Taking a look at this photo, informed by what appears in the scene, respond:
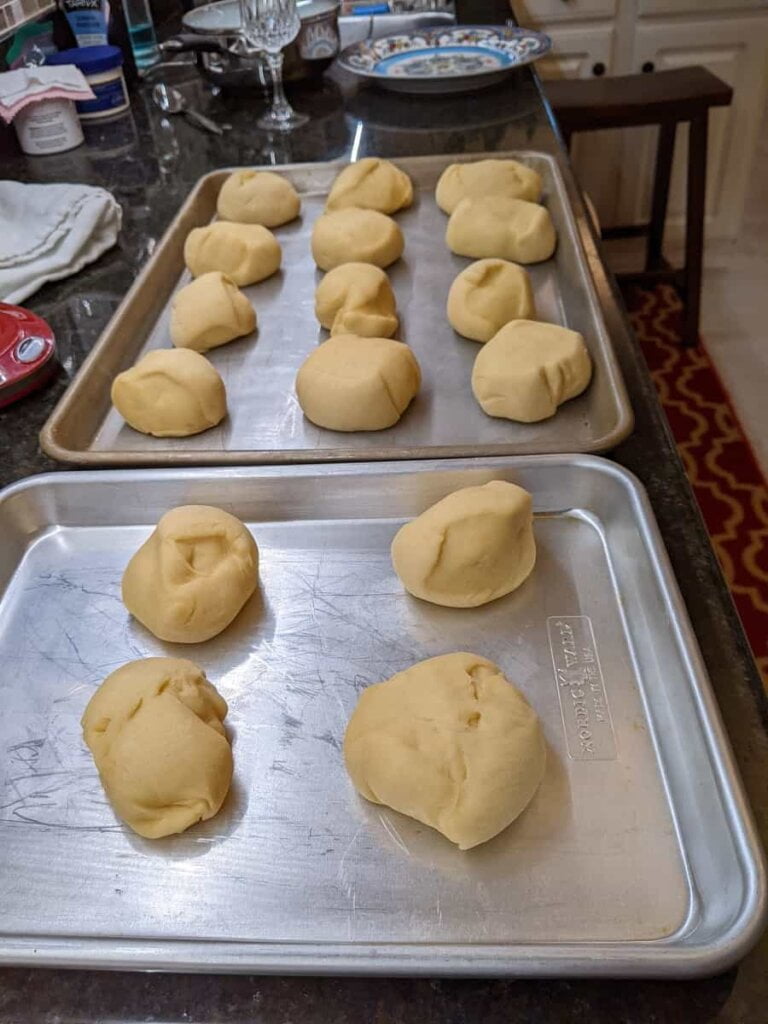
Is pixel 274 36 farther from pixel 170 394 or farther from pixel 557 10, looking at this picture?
pixel 557 10

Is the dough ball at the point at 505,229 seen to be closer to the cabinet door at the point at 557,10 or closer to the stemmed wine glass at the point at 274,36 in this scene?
the stemmed wine glass at the point at 274,36

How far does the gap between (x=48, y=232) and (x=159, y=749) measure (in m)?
0.97

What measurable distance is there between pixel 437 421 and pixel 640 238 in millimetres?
2531

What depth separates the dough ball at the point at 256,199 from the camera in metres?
1.45

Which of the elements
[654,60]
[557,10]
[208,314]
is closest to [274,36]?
[208,314]

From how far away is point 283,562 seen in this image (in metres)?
0.87

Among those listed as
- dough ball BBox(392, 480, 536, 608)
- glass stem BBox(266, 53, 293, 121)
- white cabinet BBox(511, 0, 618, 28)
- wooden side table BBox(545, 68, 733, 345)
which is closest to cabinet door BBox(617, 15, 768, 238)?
white cabinet BBox(511, 0, 618, 28)

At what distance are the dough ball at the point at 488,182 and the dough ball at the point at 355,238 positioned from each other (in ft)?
0.54

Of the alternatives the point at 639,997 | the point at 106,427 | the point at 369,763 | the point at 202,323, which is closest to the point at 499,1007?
the point at 639,997

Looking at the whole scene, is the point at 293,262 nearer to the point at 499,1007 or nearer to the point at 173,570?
the point at 173,570

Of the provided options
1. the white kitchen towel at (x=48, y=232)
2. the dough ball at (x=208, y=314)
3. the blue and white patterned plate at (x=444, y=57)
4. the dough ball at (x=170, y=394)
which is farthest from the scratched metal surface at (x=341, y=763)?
the blue and white patterned plate at (x=444, y=57)

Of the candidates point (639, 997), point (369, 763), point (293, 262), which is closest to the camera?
point (639, 997)

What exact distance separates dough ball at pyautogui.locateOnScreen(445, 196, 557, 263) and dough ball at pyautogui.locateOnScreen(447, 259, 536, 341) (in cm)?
15

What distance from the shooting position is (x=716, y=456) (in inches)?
88.6
